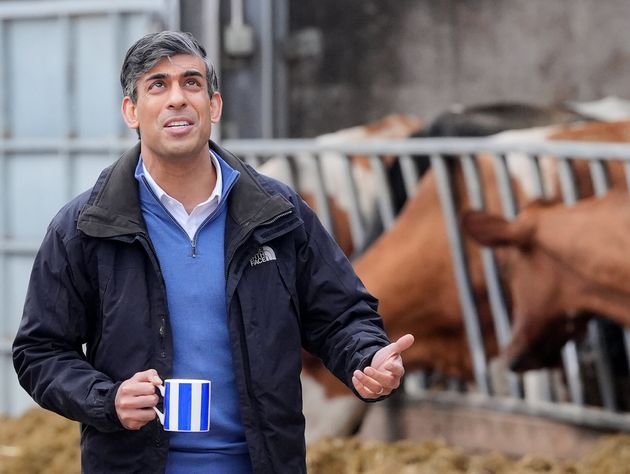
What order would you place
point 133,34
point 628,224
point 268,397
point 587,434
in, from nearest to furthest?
point 268,397 < point 628,224 < point 587,434 < point 133,34

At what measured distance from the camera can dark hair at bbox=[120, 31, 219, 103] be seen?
2.54 m

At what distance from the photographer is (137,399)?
2.30m

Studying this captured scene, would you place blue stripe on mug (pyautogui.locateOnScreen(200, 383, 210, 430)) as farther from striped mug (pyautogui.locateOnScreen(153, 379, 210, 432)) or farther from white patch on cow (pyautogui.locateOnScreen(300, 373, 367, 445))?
white patch on cow (pyautogui.locateOnScreen(300, 373, 367, 445))

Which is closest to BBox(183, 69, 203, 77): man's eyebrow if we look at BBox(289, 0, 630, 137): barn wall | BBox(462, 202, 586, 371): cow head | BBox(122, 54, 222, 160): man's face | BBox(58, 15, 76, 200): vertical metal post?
BBox(122, 54, 222, 160): man's face

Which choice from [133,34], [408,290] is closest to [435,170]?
[408,290]

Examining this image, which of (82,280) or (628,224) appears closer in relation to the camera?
(82,280)

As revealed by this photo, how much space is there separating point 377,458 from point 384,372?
3.00m

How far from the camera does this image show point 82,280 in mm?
2498

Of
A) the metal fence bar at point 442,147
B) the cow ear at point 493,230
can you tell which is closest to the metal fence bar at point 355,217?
the metal fence bar at point 442,147

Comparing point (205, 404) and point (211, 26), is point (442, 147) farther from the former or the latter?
point (205, 404)

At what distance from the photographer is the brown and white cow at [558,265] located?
4984 millimetres

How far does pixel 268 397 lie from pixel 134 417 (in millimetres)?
286

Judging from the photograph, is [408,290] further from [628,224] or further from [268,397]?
[268,397]

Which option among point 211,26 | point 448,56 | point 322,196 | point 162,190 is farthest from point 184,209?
point 448,56
